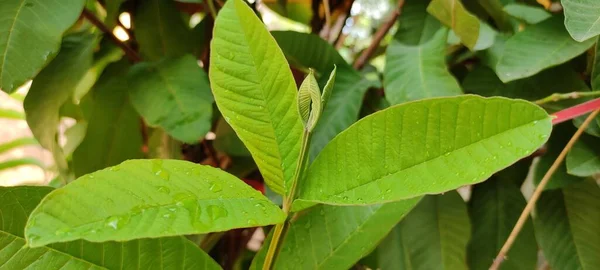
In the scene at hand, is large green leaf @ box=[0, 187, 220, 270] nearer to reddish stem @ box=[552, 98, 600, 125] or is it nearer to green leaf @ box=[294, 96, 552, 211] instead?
green leaf @ box=[294, 96, 552, 211]

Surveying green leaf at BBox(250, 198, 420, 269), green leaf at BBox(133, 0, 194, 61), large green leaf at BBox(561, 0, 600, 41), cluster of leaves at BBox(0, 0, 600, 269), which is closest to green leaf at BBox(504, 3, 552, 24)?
cluster of leaves at BBox(0, 0, 600, 269)

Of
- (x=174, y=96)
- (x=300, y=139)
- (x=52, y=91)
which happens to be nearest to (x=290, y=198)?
(x=300, y=139)

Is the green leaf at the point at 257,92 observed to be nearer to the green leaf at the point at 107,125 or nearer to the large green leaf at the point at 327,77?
the large green leaf at the point at 327,77

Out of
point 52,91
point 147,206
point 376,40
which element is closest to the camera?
point 147,206

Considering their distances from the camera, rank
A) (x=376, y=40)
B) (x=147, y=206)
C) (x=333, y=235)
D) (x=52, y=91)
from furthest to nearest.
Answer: (x=376, y=40) < (x=52, y=91) < (x=333, y=235) < (x=147, y=206)

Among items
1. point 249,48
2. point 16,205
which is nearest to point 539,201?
point 249,48

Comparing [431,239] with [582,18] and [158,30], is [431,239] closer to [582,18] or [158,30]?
[582,18]
